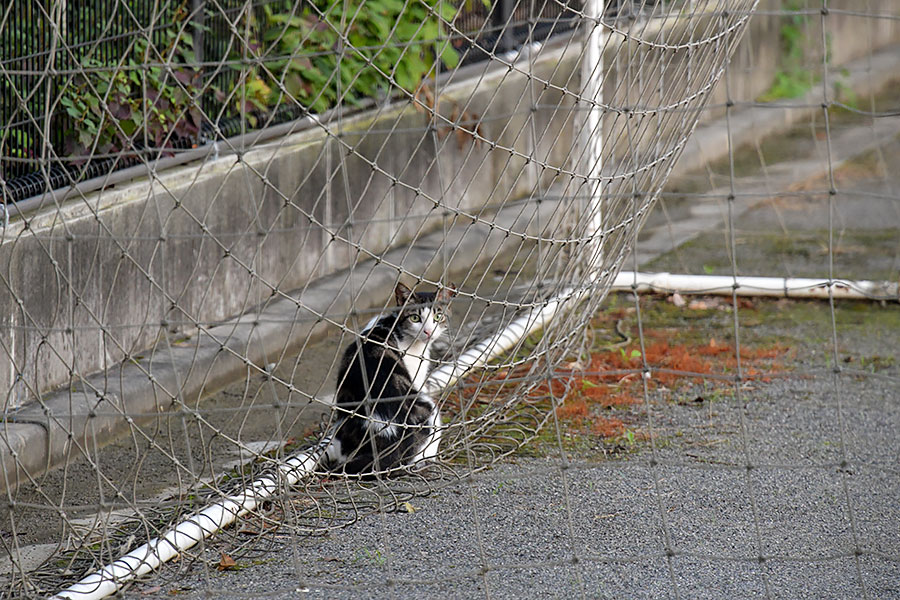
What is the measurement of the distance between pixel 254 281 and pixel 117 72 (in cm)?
141

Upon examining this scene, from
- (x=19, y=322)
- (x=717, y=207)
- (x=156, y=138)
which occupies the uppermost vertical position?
(x=156, y=138)

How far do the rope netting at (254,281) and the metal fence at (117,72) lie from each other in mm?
17

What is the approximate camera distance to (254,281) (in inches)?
183

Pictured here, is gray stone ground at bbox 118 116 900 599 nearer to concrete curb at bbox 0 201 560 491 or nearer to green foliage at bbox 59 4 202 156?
concrete curb at bbox 0 201 560 491

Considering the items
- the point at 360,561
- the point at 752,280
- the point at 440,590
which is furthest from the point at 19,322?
the point at 752,280

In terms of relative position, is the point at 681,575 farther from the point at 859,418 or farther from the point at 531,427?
the point at 859,418

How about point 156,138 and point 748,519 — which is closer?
point 748,519

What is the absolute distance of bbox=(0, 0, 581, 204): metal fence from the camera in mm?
3734

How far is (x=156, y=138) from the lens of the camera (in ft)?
14.9

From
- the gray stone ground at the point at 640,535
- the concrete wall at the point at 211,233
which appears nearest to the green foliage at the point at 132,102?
the concrete wall at the point at 211,233

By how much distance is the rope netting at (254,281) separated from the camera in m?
2.97

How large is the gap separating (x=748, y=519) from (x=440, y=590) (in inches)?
39.7

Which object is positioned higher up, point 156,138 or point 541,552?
point 156,138

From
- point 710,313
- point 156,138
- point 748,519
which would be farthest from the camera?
point 710,313
